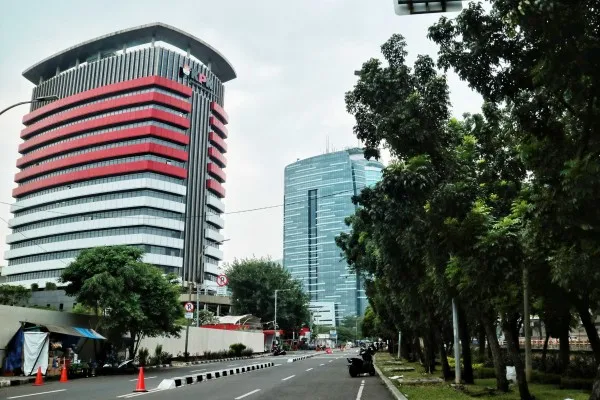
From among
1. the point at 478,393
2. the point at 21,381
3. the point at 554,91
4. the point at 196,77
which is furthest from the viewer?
the point at 196,77

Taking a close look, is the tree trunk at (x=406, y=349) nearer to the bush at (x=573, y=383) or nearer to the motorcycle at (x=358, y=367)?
the motorcycle at (x=358, y=367)

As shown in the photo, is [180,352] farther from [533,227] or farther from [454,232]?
[533,227]

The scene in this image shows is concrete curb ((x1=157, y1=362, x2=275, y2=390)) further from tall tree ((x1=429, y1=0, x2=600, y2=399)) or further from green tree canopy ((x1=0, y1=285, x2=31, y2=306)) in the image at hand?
green tree canopy ((x1=0, y1=285, x2=31, y2=306))

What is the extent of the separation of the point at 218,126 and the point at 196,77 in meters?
9.65

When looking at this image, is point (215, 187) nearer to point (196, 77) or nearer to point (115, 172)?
point (115, 172)

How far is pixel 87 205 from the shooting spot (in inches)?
3418

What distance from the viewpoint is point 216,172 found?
95500 mm

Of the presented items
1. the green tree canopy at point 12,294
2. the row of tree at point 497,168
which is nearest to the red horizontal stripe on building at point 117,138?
the green tree canopy at point 12,294

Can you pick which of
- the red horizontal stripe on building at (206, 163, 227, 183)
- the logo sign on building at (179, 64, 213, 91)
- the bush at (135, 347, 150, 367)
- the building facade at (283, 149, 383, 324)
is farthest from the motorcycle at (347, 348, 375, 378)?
the logo sign on building at (179, 64, 213, 91)

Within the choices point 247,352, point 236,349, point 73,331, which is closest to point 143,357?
point 73,331

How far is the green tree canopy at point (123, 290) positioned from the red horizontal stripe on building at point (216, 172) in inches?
2465

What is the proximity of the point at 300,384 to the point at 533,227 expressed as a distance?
13.9 m

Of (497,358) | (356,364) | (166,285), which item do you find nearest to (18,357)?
(166,285)

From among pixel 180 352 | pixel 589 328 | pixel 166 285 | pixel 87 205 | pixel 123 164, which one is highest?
pixel 123 164
